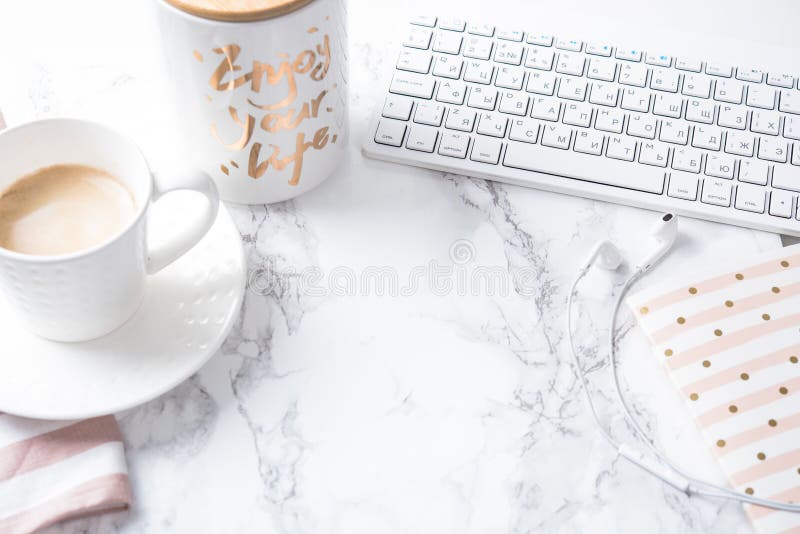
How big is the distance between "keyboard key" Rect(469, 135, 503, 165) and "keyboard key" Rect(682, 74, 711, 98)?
0.58 feet

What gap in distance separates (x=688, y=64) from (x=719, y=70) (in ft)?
0.09

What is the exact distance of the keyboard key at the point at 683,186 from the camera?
27.6 inches

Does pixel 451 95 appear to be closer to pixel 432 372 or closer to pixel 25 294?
pixel 432 372

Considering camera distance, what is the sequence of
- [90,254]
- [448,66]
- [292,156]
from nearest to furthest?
1. [90,254]
2. [292,156]
3. [448,66]

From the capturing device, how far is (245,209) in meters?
0.71

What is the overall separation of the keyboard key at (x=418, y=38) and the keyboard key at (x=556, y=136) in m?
0.14

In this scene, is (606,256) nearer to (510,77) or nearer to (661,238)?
(661,238)

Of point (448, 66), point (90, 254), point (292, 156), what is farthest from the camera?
point (448, 66)

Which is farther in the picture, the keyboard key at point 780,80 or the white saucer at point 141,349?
the keyboard key at point 780,80

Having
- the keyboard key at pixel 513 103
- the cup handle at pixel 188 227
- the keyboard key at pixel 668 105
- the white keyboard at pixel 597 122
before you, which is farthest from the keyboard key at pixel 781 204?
the cup handle at pixel 188 227

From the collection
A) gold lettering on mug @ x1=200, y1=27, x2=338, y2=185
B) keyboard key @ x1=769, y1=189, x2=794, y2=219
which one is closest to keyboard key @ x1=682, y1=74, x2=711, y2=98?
keyboard key @ x1=769, y1=189, x2=794, y2=219

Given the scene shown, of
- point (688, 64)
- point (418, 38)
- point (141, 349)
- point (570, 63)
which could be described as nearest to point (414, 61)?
point (418, 38)

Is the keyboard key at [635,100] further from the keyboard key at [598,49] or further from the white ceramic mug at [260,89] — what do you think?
the white ceramic mug at [260,89]

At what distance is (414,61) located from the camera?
770 millimetres
